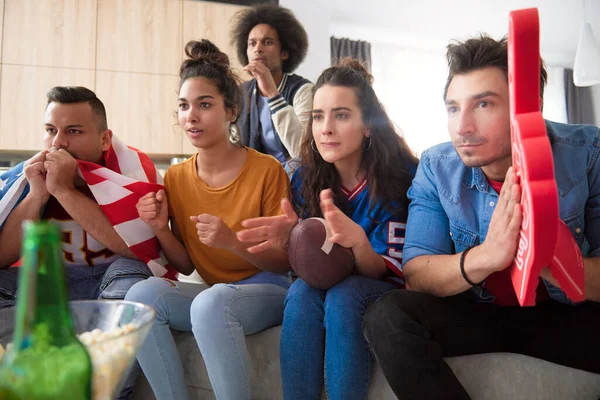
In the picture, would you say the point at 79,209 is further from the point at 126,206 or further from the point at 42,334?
the point at 42,334

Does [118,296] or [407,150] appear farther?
[407,150]

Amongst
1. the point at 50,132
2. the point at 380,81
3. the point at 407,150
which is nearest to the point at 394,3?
the point at 380,81

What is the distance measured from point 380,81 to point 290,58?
130 inches

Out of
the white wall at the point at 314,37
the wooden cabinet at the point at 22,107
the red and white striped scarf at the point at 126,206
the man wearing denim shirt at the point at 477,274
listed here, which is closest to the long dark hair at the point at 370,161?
the man wearing denim shirt at the point at 477,274

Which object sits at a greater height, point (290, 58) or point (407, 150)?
point (290, 58)

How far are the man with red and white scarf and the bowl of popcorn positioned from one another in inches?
34.2

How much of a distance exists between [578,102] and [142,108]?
16.6ft

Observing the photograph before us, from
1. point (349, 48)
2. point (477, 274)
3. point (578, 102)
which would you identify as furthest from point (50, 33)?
point (578, 102)

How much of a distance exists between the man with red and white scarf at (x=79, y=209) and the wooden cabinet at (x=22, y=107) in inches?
79.5

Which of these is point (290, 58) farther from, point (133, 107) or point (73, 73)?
point (73, 73)

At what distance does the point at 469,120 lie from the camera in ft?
3.42

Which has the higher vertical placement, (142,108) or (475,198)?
(142,108)

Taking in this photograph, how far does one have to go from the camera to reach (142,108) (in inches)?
140

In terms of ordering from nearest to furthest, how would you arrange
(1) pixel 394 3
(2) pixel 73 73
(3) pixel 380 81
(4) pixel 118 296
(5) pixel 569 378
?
(5) pixel 569 378 → (4) pixel 118 296 → (2) pixel 73 73 → (1) pixel 394 3 → (3) pixel 380 81
